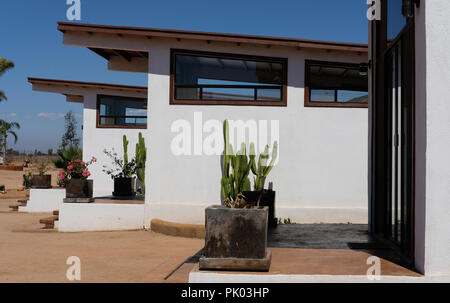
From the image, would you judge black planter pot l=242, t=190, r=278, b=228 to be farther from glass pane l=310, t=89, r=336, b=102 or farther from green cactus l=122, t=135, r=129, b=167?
green cactus l=122, t=135, r=129, b=167

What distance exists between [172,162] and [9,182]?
65.0 feet

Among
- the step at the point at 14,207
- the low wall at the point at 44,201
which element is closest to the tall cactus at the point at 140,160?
the low wall at the point at 44,201

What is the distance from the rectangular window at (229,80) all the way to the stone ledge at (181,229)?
2838 mm

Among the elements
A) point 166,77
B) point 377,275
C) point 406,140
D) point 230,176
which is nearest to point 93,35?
point 166,77

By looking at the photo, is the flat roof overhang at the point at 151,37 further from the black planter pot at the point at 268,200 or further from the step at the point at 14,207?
the step at the point at 14,207

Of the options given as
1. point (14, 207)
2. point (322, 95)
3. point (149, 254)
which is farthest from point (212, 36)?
point (14, 207)

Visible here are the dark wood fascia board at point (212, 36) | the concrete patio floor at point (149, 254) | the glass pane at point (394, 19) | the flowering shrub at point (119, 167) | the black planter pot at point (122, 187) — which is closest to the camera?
the concrete patio floor at point (149, 254)

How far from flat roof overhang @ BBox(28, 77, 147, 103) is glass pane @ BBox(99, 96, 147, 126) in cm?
31

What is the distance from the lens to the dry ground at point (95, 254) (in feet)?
20.9

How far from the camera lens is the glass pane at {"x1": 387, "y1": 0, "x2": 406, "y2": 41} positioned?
5.75m

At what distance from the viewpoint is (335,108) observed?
10680 millimetres

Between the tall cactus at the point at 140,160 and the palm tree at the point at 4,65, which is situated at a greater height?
the palm tree at the point at 4,65

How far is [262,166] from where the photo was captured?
10.5 metres

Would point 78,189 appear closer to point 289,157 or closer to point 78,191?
point 78,191
